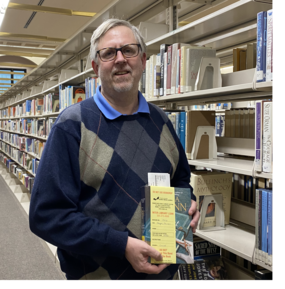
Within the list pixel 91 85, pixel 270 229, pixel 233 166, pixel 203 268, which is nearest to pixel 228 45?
pixel 233 166

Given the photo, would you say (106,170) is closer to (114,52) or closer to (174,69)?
(114,52)

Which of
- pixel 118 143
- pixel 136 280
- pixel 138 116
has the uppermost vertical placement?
pixel 138 116

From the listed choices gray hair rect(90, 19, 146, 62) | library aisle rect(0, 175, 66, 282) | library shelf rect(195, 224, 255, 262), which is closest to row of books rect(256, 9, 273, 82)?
gray hair rect(90, 19, 146, 62)

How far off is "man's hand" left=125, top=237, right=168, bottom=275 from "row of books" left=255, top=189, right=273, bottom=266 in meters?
0.67

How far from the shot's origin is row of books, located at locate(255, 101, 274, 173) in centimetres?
147

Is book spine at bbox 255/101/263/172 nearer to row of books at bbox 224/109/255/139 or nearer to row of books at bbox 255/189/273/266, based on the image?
row of books at bbox 255/189/273/266

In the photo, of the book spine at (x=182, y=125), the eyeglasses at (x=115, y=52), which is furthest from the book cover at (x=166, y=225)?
the book spine at (x=182, y=125)

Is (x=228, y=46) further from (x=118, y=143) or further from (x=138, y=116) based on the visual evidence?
(x=118, y=143)

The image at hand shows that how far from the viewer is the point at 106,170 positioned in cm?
120

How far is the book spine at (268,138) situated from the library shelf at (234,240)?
1.54 ft

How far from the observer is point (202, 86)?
6.29 ft

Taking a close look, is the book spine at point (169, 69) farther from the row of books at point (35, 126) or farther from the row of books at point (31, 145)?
the row of books at point (31, 145)
